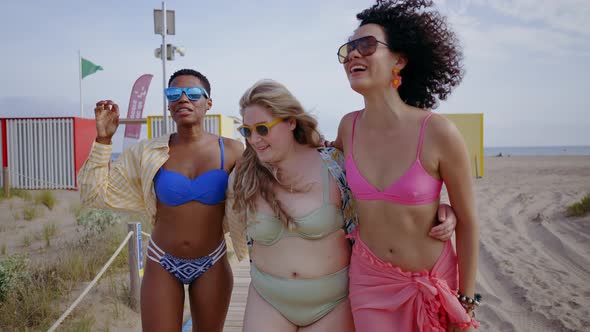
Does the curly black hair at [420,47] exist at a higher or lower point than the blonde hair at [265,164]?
higher

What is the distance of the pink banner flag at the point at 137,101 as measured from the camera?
18.3 meters

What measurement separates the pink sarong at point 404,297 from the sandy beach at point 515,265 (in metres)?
2.75

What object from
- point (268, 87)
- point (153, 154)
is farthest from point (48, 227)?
point (268, 87)

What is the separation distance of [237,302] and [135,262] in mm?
1302

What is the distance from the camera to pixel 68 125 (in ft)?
52.5

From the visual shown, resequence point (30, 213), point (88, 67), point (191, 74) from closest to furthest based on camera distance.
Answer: point (191, 74)
point (30, 213)
point (88, 67)

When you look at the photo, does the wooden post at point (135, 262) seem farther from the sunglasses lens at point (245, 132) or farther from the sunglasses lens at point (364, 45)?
the sunglasses lens at point (364, 45)

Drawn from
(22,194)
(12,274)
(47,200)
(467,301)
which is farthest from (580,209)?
(22,194)

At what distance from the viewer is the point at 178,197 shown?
300cm

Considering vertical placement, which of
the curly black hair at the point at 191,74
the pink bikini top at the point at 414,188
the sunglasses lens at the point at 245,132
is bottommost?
the pink bikini top at the point at 414,188

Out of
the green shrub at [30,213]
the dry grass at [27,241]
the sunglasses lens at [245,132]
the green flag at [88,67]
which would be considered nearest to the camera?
the sunglasses lens at [245,132]

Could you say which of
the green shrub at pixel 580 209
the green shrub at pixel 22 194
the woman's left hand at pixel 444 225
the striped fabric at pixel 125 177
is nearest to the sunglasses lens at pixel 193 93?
the striped fabric at pixel 125 177

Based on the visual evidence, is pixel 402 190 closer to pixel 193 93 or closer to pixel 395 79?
pixel 395 79

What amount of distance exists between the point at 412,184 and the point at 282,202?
752 millimetres
